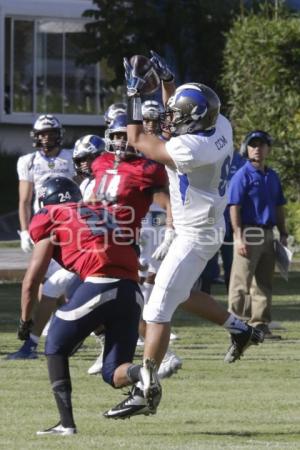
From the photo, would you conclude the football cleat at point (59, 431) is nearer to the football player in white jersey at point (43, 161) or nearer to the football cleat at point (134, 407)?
the football cleat at point (134, 407)

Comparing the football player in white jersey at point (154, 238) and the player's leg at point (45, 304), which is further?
the player's leg at point (45, 304)

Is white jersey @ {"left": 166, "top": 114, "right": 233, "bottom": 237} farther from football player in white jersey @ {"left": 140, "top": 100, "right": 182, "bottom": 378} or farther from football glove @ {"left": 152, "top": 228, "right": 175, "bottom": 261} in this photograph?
football glove @ {"left": 152, "top": 228, "right": 175, "bottom": 261}

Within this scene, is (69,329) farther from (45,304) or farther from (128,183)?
(45,304)

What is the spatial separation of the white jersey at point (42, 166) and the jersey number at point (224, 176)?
442 cm

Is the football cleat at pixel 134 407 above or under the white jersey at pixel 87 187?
under

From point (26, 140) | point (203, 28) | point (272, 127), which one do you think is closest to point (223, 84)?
point (272, 127)

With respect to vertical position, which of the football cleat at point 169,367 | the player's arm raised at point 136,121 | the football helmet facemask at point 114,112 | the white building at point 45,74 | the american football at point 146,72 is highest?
the american football at point 146,72

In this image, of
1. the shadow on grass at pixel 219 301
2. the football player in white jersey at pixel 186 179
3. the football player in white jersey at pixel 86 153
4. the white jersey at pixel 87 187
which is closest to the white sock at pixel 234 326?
the football player in white jersey at pixel 186 179

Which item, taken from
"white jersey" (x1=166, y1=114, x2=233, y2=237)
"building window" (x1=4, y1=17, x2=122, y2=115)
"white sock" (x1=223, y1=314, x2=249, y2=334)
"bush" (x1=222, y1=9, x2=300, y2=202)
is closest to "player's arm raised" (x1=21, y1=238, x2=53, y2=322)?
"white jersey" (x1=166, y1=114, x2=233, y2=237)

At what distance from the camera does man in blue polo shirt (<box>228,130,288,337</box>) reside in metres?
13.9

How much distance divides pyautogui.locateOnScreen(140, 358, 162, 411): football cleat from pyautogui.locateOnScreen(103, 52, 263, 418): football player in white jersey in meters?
0.52

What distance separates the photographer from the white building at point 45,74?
3544 cm

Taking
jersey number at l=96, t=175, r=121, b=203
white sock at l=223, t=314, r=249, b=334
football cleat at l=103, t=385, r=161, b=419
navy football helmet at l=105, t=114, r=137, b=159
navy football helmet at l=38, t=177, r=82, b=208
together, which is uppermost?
navy football helmet at l=38, t=177, r=82, b=208

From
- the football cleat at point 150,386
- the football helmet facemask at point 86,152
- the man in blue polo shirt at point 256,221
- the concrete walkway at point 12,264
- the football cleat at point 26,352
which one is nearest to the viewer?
the football cleat at point 150,386
